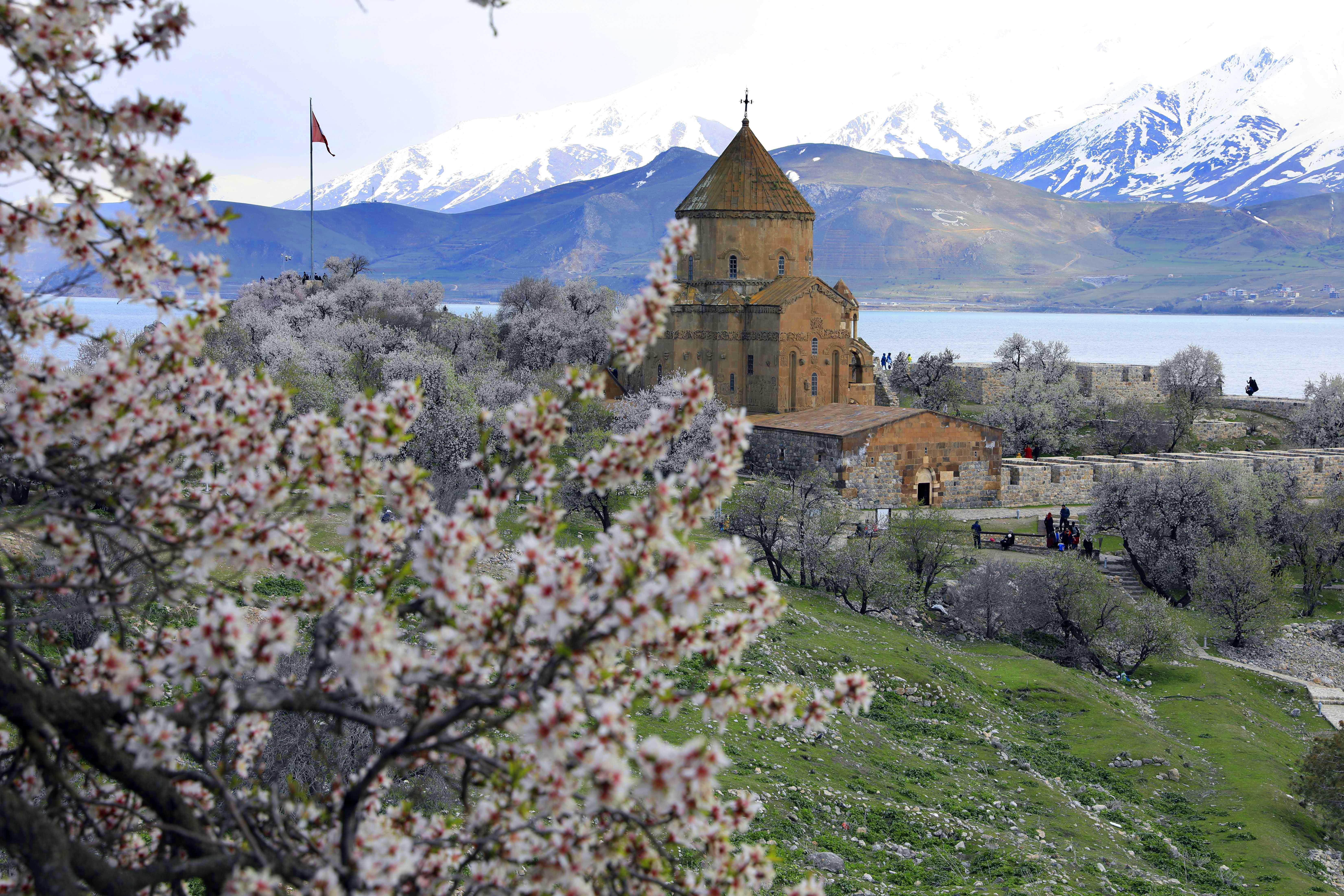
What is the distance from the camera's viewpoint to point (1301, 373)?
425ft

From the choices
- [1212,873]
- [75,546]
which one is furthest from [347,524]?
[1212,873]

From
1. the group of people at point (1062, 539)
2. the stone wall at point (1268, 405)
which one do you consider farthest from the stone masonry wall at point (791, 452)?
the stone wall at point (1268, 405)

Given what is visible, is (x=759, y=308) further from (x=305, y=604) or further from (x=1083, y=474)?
(x=305, y=604)

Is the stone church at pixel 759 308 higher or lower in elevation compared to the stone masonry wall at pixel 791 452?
higher

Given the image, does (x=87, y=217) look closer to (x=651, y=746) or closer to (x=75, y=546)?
(x=75, y=546)

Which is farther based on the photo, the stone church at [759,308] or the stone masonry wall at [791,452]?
the stone church at [759,308]

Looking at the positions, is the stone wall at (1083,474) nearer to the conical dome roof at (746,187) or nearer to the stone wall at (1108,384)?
the conical dome roof at (746,187)

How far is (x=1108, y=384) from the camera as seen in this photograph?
211 ft

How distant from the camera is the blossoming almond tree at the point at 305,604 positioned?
13.7 feet

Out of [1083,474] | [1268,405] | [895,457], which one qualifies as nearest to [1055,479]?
[1083,474]

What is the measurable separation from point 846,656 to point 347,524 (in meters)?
18.3

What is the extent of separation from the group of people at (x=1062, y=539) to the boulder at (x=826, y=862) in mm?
21842

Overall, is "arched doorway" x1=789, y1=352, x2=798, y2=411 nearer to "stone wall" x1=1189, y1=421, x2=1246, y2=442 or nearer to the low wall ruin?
the low wall ruin

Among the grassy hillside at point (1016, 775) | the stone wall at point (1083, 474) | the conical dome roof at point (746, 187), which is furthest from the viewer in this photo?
the conical dome roof at point (746, 187)
